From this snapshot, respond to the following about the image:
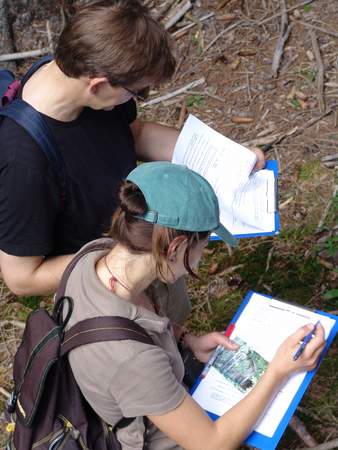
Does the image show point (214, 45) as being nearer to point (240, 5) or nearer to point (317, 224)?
point (240, 5)

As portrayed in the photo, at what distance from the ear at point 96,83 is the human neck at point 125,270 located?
0.72 metres

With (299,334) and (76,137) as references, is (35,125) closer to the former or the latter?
(76,137)

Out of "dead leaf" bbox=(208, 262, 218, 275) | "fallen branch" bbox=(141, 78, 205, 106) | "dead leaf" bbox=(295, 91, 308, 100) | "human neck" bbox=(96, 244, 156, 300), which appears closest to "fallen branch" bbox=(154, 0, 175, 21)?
"fallen branch" bbox=(141, 78, 205, 106)

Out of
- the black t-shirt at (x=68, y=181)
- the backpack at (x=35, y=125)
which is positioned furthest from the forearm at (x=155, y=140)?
the backpack at (x=35, y=125)

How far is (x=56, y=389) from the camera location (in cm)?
229

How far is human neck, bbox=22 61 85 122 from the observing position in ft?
8.63

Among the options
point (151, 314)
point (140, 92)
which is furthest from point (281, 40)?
point (151, 314)

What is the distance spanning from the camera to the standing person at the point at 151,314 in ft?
6.96

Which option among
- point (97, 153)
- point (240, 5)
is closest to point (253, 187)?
point (97, 153)

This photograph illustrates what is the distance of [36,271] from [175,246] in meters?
0.90

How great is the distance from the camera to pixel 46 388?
7.50 feet

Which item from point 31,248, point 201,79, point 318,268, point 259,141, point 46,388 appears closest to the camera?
point 46,388

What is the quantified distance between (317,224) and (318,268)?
1.07ft

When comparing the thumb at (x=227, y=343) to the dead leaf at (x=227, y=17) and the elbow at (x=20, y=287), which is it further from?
the dead leaf at (x=227, y=17)
